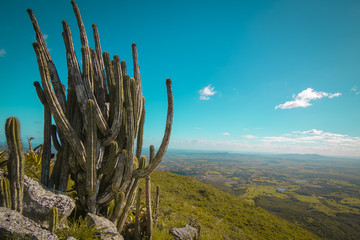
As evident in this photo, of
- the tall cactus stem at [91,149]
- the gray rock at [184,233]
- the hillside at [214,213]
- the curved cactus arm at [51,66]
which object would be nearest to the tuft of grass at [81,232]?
the tall cactus stem at [91,149]

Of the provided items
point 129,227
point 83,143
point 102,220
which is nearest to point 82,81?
point 83,143

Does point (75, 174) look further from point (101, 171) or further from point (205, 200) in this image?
point (205, 200)

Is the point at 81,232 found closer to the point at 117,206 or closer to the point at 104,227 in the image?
the point at 104,227

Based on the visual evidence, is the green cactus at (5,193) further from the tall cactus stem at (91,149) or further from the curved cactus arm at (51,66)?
the curved cactus arm at (51,66)

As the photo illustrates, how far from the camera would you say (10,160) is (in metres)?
3.13

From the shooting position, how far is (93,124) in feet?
12.4

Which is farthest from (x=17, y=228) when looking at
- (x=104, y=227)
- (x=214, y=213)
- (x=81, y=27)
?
(x=214, y=213)

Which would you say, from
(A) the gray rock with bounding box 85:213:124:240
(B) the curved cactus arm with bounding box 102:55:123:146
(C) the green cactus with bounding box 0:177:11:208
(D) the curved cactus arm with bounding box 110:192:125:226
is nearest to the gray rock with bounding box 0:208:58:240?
(C) the green cactus with bounding box 0:177:11:208

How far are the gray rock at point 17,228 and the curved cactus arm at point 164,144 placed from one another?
2220mm

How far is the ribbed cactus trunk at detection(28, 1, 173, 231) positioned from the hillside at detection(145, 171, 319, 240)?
3.48 metres

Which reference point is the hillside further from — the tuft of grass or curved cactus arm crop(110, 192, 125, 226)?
the tuft of grass

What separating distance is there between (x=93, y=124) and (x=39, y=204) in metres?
1.88

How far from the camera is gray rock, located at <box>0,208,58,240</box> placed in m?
2.56

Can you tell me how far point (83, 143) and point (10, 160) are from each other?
1.33 metres
